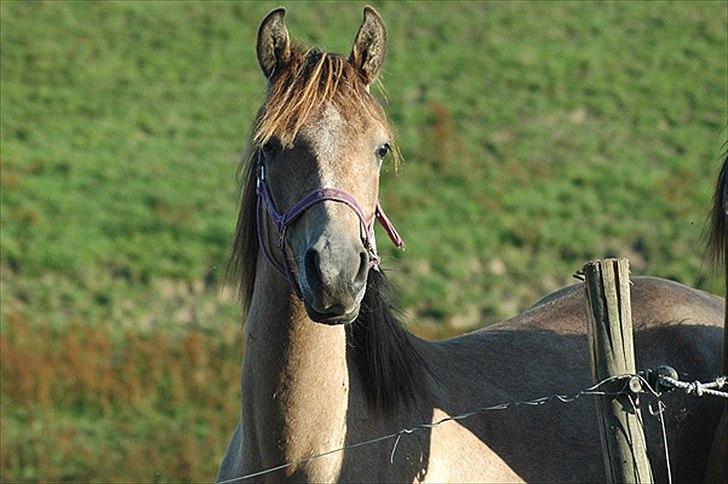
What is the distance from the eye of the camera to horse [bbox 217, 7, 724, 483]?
11.3 ft

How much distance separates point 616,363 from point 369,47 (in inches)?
53.7

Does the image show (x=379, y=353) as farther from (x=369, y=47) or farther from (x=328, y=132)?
(x=369, y=47)

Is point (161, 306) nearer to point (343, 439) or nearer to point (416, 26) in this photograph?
point (343, 439)

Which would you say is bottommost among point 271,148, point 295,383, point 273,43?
point 295,383

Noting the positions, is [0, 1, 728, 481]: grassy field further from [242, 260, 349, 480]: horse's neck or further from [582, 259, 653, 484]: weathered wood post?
[582, 259, 653, 484]: weathered wood post

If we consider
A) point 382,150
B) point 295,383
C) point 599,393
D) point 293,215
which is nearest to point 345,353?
point 295,383

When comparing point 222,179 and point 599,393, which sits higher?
point 222,179

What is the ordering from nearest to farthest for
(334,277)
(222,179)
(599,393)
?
(334,277) → (599,393) → (222,179)

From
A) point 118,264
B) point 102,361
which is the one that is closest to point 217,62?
point 118,264

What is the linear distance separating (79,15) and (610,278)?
71.6 ft

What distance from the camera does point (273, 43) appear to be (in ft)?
12.4

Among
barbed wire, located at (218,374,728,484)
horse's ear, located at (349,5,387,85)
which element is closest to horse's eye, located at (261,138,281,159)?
horse's ear, located at (349,5,387,85)

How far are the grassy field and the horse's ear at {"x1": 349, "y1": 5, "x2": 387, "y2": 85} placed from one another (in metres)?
5.39

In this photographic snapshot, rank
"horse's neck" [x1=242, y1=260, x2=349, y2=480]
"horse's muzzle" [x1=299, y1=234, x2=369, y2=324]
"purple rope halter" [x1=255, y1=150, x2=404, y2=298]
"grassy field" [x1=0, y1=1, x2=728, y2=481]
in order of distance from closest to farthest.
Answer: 1. "horse's muzzle" [x1=299, y1=234, x2=369, y2=324]
2. "purple rope halter" [x1=255, y1=150, x2=404, y2=298]
3. "horse's neck" [x1=242, y1=260, x2=349, y2=480]
4. "grassy field" [x1=0, y1=1, x2=728, y2=481]
